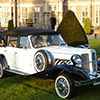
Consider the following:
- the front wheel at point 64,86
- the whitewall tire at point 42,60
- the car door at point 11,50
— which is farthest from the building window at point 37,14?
the front wheel at point 64,86

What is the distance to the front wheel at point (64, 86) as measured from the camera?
17.0ft

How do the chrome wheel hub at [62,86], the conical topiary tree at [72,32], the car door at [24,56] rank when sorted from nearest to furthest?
the chrome wheel hub at [62,86], the car door at [24,56], the conical topiary tree at [72,32]

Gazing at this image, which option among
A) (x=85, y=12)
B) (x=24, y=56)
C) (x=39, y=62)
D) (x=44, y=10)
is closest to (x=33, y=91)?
(x=39, y=62)

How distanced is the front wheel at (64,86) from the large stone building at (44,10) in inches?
1184

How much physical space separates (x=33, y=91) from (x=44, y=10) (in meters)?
31.5

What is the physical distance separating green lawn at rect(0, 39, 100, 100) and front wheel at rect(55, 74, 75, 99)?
0.56 ft

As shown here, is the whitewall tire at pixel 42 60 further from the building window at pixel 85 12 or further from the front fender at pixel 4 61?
the building window at pixel 85 12

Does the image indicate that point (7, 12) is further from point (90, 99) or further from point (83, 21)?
point (90, 99)

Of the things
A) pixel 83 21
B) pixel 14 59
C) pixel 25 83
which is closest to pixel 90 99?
pixel 25 83

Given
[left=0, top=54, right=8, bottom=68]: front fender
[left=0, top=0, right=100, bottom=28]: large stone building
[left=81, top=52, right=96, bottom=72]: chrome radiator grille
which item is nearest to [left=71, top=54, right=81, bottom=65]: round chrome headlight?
[left=81, top=52, right=96, bottom=72]: chrome radiator grille

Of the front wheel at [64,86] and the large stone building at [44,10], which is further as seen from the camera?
the large stone building at [44,10]

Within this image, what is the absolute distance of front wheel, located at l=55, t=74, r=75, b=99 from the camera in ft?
17.0

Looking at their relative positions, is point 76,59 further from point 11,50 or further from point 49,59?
point 11,50

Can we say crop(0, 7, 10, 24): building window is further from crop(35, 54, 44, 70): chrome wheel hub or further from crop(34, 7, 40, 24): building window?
crop(35, 54, 44, 70): chrome wheel hub
